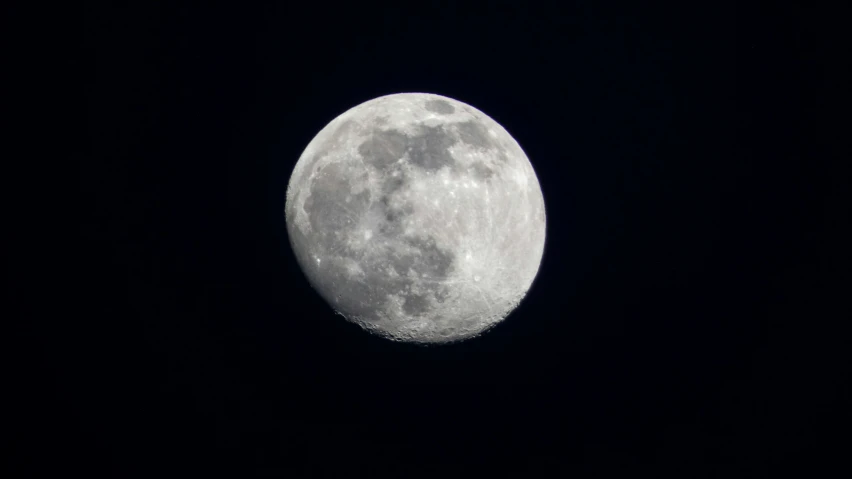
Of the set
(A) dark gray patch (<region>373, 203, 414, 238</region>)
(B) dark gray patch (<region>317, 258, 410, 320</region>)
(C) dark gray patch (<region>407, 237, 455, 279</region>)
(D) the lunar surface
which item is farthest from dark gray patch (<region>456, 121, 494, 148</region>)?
(B) dark gray patch (<region>317, 258, 410, 320</region>)

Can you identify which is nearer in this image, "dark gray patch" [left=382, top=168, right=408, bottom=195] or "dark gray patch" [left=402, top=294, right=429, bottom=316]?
"dark gray patch" [left=382, top=168, right=408, bottom=195]

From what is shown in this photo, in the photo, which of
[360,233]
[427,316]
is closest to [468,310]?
[427,316]

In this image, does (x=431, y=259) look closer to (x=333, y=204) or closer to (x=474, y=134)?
(x=333, y=204)

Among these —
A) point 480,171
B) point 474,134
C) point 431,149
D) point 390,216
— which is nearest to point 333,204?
point 390,216

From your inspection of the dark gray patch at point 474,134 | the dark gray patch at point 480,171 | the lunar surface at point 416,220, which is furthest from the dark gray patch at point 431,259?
the dark gray patch at point 474,134

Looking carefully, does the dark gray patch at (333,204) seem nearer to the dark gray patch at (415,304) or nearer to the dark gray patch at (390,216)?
the dark gray patch at (390,216)

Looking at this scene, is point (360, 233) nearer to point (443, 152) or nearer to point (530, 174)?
point (443, 152)

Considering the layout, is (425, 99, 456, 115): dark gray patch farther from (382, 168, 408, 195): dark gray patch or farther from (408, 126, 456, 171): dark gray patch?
(382, 168, 408, 195): dark gray patch
